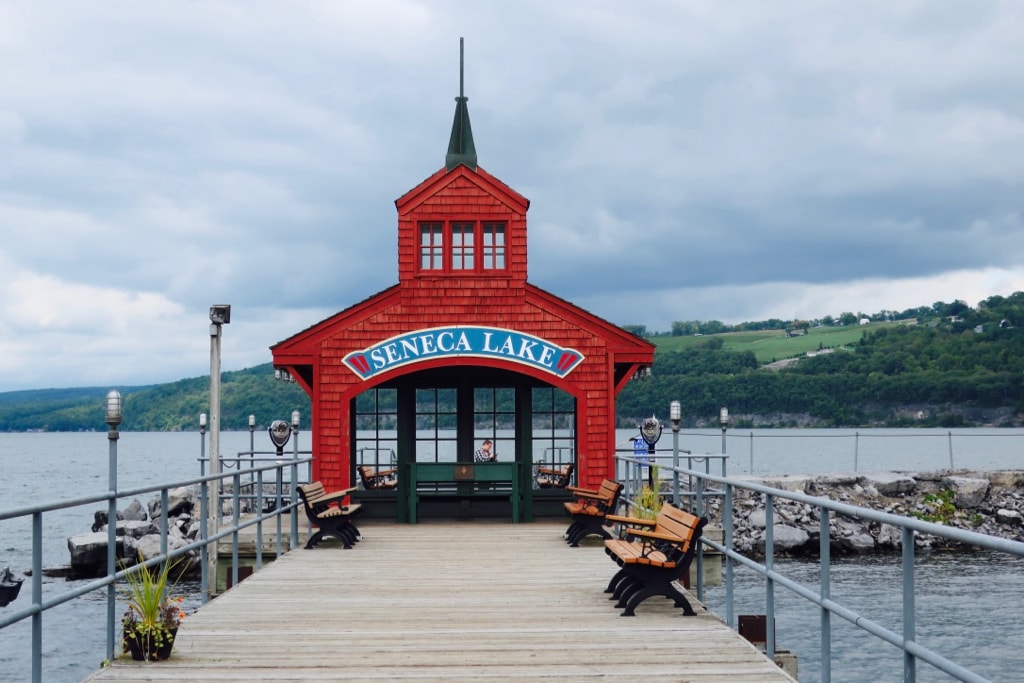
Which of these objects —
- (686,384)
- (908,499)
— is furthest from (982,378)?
(908,499)

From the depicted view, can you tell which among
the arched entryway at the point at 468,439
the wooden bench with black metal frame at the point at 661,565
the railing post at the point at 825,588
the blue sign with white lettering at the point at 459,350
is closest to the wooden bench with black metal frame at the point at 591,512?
the arched entryway at the point at 468,439

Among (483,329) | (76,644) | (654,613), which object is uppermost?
(483,329)

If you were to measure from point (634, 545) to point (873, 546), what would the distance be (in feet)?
72.6

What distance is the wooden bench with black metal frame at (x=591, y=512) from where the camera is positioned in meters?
14.0

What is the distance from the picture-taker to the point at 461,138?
775 inches

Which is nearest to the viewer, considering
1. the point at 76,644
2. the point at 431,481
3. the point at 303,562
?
the point at 303,562

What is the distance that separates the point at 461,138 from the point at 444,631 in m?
12.4

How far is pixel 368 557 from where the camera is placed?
1313 centimetres

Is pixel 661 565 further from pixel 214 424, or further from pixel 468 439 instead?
pixel 468 439

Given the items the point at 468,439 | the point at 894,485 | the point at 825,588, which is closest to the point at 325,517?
the point at 468,439

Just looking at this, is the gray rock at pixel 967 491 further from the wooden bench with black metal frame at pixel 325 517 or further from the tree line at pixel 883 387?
the tree line at pixel 883 387

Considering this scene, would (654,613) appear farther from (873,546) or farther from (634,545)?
(873,546)

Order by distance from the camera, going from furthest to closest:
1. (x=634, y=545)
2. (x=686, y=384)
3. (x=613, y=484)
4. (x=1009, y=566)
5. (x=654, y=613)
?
1. (x=686, y=384)
2. (x=1009, y=566)
3. (x=613, y=484)
4. (x=634, y=545)
5. (x=654, y=613)

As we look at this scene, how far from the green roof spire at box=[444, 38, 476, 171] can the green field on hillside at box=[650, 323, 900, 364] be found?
93.5 meters
